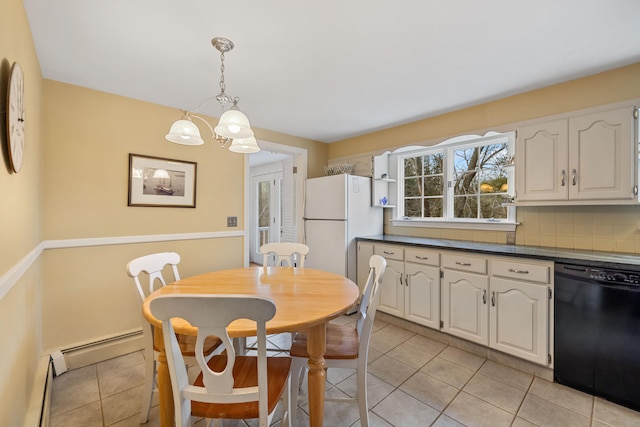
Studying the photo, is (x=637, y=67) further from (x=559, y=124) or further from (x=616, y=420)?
(x=616, y=420)

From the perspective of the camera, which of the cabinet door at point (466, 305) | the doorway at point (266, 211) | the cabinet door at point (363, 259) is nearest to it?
the cabinet door at point (466, 305)

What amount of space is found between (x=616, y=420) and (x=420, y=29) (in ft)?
8.59

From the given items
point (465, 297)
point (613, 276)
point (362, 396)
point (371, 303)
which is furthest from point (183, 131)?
point (613, 276)

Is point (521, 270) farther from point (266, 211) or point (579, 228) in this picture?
point (266, 211)

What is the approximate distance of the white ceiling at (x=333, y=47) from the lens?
1495 mm

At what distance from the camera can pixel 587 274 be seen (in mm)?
1876

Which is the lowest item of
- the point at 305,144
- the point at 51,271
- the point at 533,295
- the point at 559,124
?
the point at 533,295

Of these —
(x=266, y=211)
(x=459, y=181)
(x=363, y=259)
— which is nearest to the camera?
(x=459, y=181)

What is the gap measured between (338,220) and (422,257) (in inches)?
42.3

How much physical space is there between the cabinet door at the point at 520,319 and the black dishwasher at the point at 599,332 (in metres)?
0.08

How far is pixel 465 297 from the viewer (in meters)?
2.48

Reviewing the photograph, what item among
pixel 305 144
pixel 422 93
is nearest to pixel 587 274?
pixel 422 93

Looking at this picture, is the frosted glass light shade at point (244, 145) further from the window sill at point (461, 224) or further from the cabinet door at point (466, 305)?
the window sill at point (461, 224)

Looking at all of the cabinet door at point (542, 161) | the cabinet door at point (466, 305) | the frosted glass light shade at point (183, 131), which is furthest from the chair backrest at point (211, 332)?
the cabinet door at point (542, 161)
